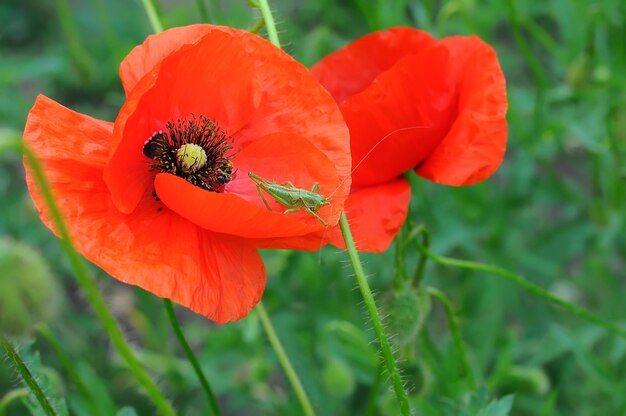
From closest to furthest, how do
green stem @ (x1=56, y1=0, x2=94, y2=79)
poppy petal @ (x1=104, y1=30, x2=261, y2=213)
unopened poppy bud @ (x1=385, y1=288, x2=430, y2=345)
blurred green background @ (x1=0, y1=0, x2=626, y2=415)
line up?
poppy petal @ (x1=104, y1=30, x2=261, y2=213) < unopened poppy bud @ (x1=385, y1=288, x2=430, y2=345) < blurred green background @ (x1=0, y1=0, x2=626, y2=415) < green stem @ (x1=56, y1=0, x2=94, y2=79)

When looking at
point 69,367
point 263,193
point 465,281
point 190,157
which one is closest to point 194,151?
point 190,157

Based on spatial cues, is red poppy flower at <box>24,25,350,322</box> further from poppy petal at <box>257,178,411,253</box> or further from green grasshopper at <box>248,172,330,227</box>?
poppy petal at <box>257,178,411,253</box>

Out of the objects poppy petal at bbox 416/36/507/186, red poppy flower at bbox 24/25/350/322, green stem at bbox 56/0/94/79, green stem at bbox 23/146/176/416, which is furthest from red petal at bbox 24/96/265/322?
green stem at bbox 56/0/94/79

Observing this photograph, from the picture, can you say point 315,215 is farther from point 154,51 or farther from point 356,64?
point 356,64

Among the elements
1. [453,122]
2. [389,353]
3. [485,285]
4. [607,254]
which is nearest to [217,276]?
Answer: [389,353]

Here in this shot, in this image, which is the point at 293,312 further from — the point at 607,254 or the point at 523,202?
the point at 607,254

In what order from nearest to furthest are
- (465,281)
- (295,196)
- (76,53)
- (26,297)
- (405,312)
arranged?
(295,196) → (405,312) → (26,297) → (465,281) → (76,53)
